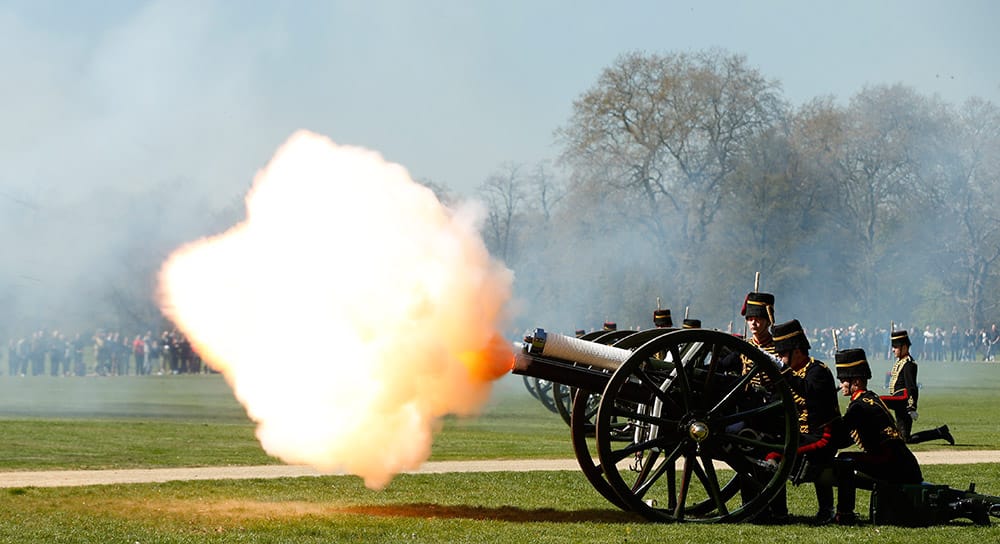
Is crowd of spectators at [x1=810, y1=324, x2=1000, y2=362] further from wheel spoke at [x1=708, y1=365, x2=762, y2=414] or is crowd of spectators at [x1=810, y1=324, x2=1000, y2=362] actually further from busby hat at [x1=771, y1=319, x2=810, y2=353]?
wheel spoke at [x1=708, y1=365, x2=762, y2=414]

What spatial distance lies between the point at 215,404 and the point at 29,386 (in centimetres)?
1164

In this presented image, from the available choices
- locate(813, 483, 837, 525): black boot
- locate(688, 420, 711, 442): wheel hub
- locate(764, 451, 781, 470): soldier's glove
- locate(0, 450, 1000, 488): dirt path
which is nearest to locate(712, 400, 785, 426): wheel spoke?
locate(688, 420, 711, 442): wheel hub

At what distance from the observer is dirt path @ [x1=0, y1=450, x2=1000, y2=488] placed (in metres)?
15.7

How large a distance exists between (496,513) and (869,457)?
3.25 metres

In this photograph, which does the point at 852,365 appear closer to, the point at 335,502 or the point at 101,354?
the point at 335,502

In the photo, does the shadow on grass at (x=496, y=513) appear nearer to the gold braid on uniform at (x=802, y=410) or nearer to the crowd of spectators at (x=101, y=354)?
the gold braid on uniform at (x=802, y=410)

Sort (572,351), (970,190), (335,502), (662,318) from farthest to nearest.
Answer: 1. (970,190)
2. (662,318)
3. (335,502)
4. (572,351)

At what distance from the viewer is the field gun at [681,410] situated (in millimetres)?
11203

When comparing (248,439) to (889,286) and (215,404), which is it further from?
(889,286)

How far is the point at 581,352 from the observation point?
11578 millimetres

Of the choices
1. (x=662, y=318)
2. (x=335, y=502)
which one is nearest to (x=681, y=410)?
(x=335, y=502)

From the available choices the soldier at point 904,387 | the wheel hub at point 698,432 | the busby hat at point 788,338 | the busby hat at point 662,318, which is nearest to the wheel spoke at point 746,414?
the wheel hub at point 698,432

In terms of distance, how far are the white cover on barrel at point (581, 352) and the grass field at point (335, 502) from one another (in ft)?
4.38

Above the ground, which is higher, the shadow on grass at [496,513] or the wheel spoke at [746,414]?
the wheel spoke at [746,414]
